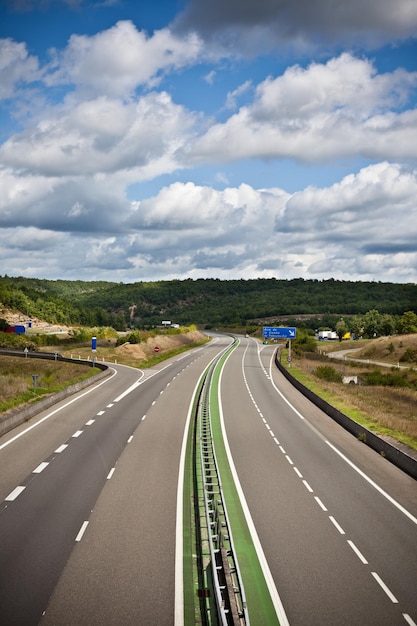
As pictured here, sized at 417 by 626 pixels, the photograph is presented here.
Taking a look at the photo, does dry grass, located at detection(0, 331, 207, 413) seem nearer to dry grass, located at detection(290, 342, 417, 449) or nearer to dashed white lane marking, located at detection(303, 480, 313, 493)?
dashed white lane marking, located at detection(303, 480, 313, 493)

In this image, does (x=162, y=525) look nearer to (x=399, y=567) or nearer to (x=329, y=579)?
(x=329, y=579)

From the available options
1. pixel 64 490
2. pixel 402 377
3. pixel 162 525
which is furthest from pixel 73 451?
pixel 402 377

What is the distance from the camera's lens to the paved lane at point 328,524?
1378 centimetres

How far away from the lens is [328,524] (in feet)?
62.2

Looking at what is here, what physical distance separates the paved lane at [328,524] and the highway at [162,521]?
0.05 metres

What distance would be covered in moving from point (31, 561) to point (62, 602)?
245cm

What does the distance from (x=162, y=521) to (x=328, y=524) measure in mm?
5453

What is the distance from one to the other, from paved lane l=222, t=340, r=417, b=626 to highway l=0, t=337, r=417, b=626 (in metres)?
0.05

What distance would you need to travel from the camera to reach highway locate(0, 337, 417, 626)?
1350cm

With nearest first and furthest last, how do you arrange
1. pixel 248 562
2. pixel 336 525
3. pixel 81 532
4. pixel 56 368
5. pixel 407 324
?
pixel 248 562, pixel 81 532, pixel 336 525, pixel 56 368, pixel 407 324

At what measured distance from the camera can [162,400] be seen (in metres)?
47.5

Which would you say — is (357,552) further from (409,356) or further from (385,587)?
(409,356)

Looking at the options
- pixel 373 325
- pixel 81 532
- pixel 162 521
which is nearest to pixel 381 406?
pixel 162 521

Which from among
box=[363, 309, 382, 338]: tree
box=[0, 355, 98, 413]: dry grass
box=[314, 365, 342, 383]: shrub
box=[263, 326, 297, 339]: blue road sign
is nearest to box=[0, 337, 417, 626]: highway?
box=[0, 355, 98, 413]: dry grass
